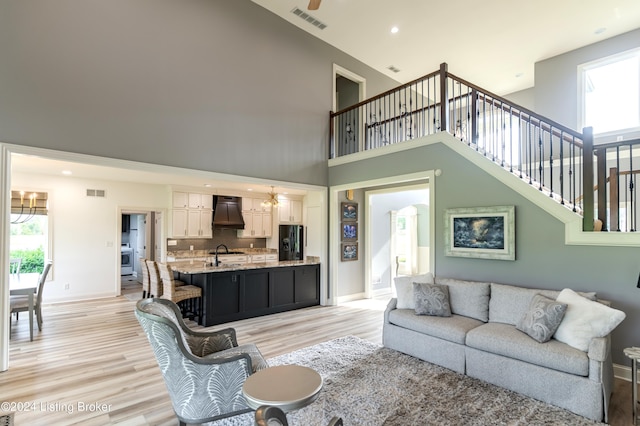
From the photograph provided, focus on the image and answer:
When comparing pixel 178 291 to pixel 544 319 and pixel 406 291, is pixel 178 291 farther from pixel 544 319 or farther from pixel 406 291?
pixel 544 319

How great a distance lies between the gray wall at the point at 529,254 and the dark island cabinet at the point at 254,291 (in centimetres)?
268

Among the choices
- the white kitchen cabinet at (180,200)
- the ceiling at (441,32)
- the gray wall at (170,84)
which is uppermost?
the ceiling at (441,32)

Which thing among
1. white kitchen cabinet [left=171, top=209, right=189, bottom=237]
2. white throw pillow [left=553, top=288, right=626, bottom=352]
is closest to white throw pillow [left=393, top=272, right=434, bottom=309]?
white throw pillow [left=553, top=288, right=626, bottom=352]

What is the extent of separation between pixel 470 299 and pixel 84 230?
7726mm

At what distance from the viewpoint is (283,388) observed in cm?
178

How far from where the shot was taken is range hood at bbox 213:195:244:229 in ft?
27.4

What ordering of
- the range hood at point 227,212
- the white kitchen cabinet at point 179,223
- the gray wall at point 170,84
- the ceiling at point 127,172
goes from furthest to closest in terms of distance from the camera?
the range hood at point 227,212
the white kitchen cabinet at point 179,223
the ceiling at point 127,172
the gray wall at point 170,84

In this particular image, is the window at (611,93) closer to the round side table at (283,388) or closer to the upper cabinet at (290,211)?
the upper cabinet at (290,211)

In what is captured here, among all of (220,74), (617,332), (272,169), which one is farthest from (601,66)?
(220,74)

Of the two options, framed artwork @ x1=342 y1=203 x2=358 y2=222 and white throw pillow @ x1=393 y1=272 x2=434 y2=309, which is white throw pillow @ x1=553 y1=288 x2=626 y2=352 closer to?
white throw pillow @ x1=393 y1=272 x2=434 y2=309

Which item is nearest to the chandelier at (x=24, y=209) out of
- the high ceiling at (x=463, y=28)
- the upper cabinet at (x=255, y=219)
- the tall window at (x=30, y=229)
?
the tall window at (x=30, y=229)

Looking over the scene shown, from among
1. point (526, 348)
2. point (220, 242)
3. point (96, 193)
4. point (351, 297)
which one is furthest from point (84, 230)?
point (526, 348)

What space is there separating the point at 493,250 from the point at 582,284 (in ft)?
3.19

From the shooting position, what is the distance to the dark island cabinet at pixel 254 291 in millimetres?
5145
